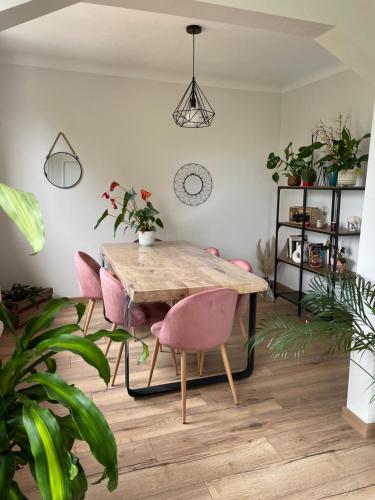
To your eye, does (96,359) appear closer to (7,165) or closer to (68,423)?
(68,423)

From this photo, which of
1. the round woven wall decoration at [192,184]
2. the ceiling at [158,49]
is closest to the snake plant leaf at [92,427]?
the ceiling at [158,49]

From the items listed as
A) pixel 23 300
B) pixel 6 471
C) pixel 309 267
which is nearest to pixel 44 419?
pixel 6 471

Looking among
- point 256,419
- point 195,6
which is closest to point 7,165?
point 195,6

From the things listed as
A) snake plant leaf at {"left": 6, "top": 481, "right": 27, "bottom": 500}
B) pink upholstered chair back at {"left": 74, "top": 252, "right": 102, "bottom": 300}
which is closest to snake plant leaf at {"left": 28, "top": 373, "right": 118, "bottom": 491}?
snake plant leaf at {"left": 6, "top": 481, "right": 27, "bottom": 500}

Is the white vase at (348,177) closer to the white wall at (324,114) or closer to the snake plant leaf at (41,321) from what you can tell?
the white wall at (324,114)

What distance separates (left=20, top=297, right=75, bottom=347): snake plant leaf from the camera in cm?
126

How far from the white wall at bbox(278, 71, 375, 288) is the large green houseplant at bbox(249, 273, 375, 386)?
1.80m

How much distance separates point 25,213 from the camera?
2.40ft

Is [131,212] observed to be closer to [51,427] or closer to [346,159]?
[346,159]

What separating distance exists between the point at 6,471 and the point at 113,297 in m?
1.47

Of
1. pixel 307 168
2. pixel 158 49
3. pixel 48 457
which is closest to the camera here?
pixel 48 457

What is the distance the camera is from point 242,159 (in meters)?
4.69

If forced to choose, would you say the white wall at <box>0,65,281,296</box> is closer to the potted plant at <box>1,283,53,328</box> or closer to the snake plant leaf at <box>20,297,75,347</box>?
the potted plant at <box>1,283,53,328</box>

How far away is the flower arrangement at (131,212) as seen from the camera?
347cm
